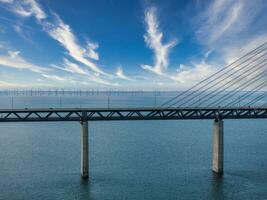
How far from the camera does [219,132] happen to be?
45938mm

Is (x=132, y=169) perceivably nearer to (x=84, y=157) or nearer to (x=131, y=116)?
(x=84, y=157)

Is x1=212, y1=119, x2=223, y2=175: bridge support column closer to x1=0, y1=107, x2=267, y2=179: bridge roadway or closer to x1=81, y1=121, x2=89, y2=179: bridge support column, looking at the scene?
x1=0, y1=107, x2=267, y2=179: bridge roadway

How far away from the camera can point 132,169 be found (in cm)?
4656

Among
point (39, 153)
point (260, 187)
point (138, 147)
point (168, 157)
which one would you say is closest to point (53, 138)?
point (39, 153)

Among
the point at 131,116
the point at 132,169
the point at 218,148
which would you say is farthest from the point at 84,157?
the point at 218,148

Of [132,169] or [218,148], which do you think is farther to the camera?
[132,169]

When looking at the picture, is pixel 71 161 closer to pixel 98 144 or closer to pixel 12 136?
pixel 98 144

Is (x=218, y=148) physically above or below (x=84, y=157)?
above

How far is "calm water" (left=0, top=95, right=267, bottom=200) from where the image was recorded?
37625mm

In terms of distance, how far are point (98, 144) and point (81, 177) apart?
83.8ft

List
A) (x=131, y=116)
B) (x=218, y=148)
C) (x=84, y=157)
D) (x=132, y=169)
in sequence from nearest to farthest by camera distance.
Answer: (x=84, y=157) < (x=131, y=116) < (x=218, y=148) < (x=132, y=169)

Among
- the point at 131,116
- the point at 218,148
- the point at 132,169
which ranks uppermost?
the point at 131,116

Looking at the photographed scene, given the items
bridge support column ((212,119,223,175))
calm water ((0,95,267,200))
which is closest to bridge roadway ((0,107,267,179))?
bridge support column ((212,119,223,175))

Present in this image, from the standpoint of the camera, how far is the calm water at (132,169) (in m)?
37.6
